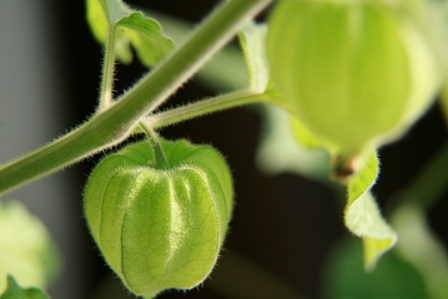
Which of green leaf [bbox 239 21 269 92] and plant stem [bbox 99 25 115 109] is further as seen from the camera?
green leaf [bbox 239 21 269 92]

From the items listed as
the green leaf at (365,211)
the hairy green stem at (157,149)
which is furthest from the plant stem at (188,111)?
the green leaf at (365,211)

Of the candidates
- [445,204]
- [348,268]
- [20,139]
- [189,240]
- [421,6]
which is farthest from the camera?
[445,204]

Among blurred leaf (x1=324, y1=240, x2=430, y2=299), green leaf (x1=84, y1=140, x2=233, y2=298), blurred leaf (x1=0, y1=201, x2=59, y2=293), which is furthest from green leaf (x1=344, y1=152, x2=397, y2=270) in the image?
blurred leaf (x1=324, y1=240, x2=430, y2=299)

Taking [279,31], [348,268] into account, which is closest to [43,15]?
[348,268]

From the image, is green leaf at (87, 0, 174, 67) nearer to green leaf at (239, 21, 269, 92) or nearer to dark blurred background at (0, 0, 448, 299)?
green leaf at (239, 21, 269, 92)

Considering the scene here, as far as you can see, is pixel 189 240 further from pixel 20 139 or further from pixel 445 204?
pixel 445 204

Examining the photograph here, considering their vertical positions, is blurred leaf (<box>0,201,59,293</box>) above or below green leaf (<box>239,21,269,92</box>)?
below

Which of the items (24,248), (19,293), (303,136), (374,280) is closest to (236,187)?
(374,280)
